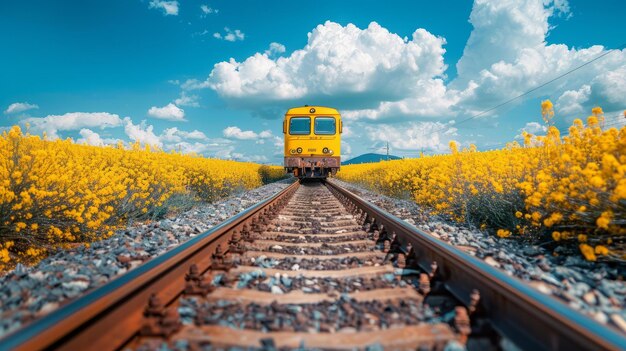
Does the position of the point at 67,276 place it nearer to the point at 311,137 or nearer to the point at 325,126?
the point at 311,137

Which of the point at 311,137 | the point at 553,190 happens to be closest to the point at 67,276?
the point at 553,190

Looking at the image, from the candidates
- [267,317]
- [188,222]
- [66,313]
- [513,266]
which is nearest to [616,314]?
[513,266]

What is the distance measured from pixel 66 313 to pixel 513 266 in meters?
3.11

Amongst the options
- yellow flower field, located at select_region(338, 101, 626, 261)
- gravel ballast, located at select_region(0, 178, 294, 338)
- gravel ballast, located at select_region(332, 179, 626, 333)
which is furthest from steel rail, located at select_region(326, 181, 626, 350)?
gravel ballast, located at select_region(0, 178, 294, 338)

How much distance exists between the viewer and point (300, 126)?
51.2ft

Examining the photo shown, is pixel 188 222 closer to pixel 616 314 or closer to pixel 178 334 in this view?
pixel 178 334

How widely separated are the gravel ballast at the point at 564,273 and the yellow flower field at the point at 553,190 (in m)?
0.16

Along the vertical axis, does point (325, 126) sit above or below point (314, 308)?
above

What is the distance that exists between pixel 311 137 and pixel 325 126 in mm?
722

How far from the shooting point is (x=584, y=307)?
229 centimetres

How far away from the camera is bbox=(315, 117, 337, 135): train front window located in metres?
15.5

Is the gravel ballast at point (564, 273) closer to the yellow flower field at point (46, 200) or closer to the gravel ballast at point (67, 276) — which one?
the gravel ballast at point (67, 276)

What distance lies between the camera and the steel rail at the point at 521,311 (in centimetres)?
146

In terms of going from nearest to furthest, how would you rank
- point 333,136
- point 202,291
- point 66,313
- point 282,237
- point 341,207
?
point 66,313 < point 202,291 < point 282,237 < point 341,207 < point 333,136
